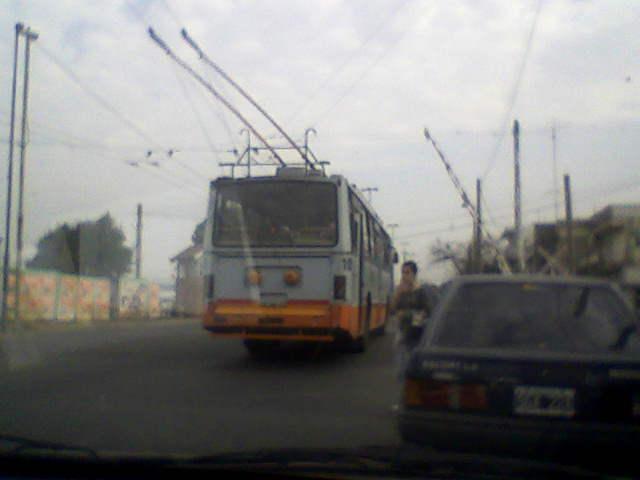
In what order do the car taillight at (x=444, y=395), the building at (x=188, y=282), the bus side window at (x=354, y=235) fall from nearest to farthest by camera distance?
the car taillight at (x=444, y=395) → the bus side window at (x=354, y=235) → the building at (x=188, y=282)

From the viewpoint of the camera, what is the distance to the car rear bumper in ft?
15.0

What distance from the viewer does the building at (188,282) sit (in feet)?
102

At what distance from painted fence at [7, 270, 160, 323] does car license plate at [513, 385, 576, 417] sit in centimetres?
2525

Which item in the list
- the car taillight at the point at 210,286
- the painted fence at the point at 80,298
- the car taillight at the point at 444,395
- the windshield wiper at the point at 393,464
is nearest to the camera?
the windshield wiper at the point at 393,464

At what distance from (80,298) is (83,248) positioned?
2661mm

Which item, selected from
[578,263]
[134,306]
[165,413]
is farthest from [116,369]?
[134,306]

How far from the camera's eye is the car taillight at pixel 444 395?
191 inches

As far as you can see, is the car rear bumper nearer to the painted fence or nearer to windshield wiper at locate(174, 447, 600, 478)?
windshield wiper at locate(174, 447, 600, 478)

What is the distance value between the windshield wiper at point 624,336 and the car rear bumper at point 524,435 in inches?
26.7

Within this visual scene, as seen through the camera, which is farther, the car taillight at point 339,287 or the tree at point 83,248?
the tree at point 83,248

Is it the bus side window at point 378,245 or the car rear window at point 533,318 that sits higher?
the bus side window at point 378,245

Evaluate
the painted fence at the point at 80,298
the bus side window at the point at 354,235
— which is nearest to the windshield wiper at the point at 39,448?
the bus side window at the point at 354,235

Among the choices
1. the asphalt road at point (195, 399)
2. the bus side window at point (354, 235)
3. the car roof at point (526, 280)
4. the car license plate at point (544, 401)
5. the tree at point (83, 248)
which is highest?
the tree at point (83, 248)

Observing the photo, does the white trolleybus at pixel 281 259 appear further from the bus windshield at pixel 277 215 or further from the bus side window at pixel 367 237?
the bus side window at pixel 367 237
